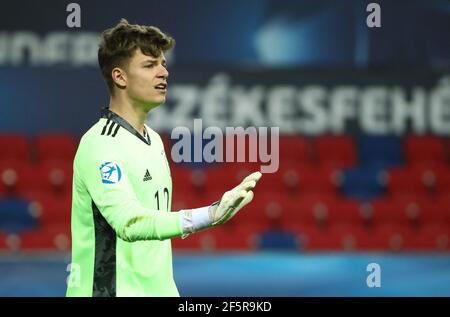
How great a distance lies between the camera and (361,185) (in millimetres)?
9797

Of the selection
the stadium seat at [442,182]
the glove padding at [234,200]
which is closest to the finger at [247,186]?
the glove padding at [234,200]

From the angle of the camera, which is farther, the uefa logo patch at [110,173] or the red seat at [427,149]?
the red seat at [427,149]

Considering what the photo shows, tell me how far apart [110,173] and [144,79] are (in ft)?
1.33

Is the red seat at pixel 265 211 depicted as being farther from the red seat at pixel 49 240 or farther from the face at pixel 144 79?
the face at pixel 144 79

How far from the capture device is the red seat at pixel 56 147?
9.41m

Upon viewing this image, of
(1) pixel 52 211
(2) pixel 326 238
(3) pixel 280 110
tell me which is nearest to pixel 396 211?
(2) pixel 326 238

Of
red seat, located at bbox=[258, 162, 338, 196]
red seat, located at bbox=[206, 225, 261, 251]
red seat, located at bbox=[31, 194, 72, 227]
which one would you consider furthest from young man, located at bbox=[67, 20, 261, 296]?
red seat, located at bbox=[258, 162, 338, 196]

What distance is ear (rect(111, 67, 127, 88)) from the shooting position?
10.5ft

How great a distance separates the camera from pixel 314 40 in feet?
32.4

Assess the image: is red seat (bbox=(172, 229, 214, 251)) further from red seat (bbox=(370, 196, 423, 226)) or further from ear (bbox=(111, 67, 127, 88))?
ear (bbox=(111, 67, 127, 88))

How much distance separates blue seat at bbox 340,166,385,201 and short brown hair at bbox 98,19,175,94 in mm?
6752

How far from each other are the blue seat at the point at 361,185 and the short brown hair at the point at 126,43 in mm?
6752

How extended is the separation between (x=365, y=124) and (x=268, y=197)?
1498 mm

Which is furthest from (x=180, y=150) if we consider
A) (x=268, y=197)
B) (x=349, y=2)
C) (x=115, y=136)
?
(x=115, y=136)
